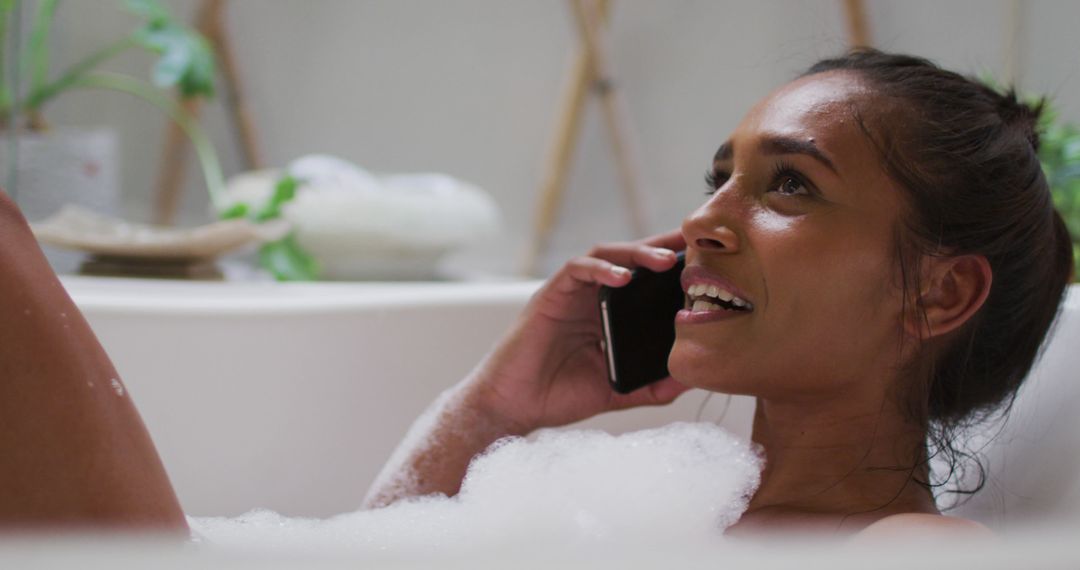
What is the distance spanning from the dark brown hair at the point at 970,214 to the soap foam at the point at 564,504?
0.18 meters

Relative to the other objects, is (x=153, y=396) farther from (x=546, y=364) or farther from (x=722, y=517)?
(x=722, y=517)

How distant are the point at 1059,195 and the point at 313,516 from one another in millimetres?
1036

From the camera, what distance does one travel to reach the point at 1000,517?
91cm

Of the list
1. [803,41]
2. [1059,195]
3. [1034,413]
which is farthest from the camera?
[803,41]

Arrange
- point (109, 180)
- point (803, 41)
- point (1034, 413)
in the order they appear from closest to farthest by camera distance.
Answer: point (1034, 413), point (109, 180), point (803, 41)

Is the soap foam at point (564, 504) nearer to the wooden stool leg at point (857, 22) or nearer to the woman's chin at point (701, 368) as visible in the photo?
the woman's chin at point (701, 368)

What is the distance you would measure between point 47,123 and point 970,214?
5.96 ft

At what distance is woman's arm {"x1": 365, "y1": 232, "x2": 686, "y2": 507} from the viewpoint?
3.47ft

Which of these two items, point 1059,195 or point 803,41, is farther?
point 803,41

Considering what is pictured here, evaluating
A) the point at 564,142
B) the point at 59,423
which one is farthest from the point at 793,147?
the point at 564,142

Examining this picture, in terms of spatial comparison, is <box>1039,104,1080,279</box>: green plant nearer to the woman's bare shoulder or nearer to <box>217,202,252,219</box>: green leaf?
the woman's bare shoulder

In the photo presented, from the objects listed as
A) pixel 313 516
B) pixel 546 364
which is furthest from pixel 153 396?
pixel 546 364

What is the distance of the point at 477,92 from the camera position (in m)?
2.91

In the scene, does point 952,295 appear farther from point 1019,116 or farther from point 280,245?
point 280,245
